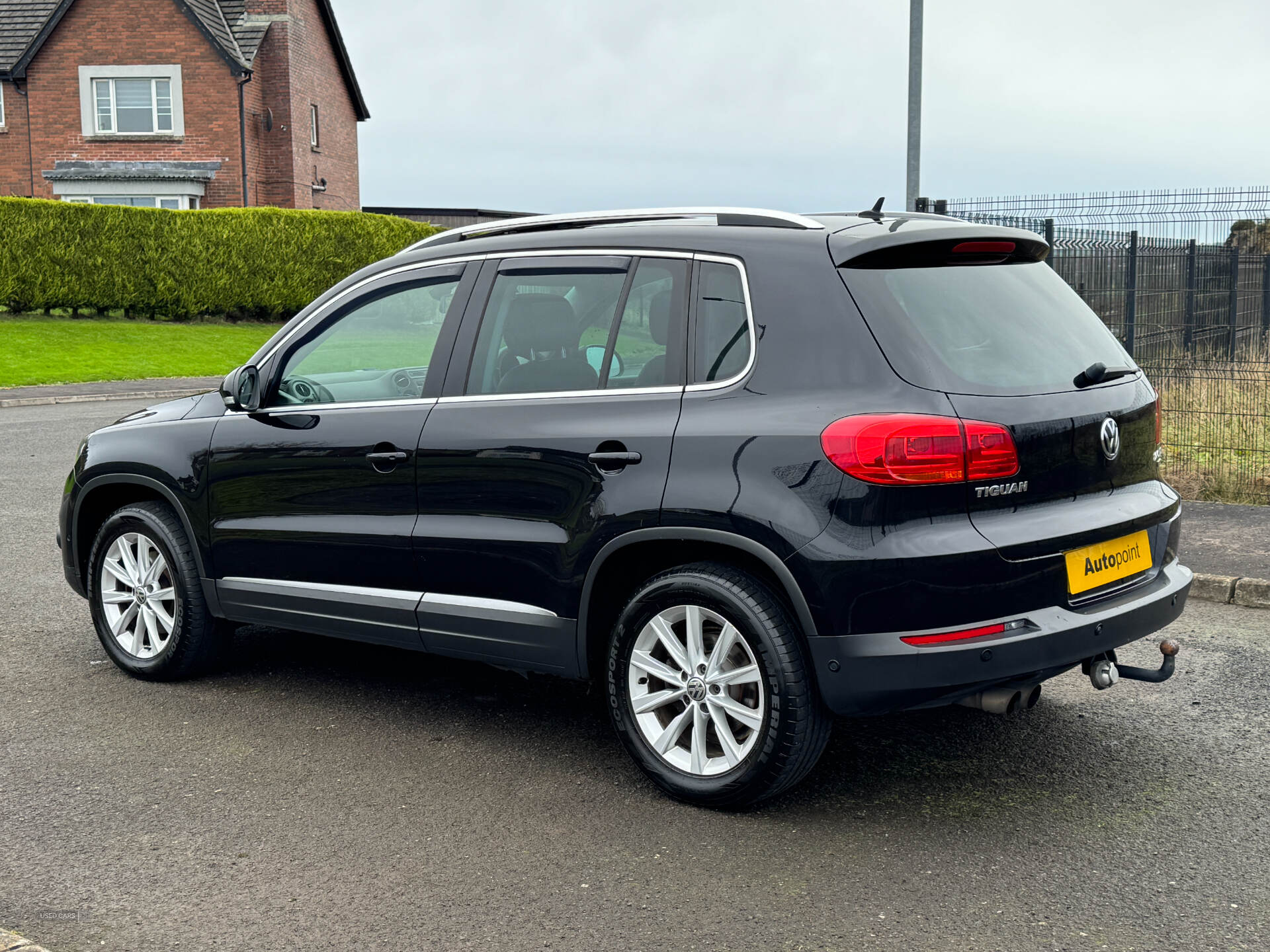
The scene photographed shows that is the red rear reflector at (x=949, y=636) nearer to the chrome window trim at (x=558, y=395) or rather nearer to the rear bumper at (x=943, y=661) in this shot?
the rear bumper at (x=943, y=661)

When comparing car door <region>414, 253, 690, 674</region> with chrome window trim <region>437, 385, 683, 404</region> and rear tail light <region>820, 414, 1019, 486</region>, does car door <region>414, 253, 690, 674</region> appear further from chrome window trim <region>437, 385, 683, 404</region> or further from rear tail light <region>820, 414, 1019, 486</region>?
rear tail light <region>820, 414, 1019, 486</region>

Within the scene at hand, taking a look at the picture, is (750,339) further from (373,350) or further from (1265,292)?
(1265,292)

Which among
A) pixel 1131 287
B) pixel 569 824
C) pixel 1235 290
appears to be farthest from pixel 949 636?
pixel 1235 290

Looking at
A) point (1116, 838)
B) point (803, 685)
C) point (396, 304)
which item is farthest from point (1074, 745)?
point (396, 304)

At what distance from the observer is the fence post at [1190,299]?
1126 centimetres

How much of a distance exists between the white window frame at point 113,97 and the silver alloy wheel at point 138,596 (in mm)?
36653

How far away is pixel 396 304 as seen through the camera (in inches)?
209

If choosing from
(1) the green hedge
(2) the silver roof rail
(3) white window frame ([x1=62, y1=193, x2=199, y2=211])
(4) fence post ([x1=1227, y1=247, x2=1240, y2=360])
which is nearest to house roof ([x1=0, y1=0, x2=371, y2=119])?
(3) white window frame ([x1=62, y1=193, x2=199, y2=211])

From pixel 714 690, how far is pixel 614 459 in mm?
790

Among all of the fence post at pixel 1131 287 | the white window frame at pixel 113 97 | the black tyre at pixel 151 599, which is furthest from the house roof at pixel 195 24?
the black tyre at pixel 151 599

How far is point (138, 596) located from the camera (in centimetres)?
588

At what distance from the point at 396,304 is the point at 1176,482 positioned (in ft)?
22.4

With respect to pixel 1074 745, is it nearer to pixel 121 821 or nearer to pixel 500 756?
pixel 500 756

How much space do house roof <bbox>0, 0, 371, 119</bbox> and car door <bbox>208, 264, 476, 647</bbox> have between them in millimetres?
36488
